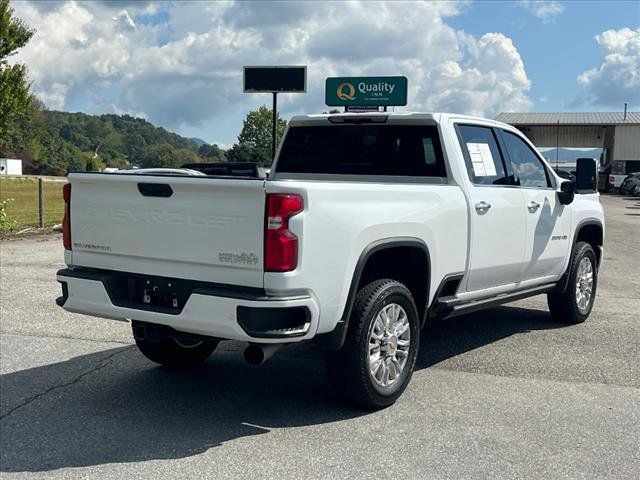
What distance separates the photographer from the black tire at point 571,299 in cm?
731

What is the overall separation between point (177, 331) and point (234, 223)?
2.95 ft

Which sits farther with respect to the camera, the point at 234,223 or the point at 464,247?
the point at 464,247

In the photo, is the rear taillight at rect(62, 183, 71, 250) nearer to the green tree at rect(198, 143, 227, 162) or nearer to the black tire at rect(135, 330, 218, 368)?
the black tire at rect(135, 330, 218, 368)

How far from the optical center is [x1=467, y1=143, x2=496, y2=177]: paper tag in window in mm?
5855

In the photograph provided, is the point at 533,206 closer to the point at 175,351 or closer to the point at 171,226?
the point at 175,351

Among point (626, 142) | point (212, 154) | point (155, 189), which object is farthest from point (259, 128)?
point (626, 142)

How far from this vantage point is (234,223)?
4.11 m

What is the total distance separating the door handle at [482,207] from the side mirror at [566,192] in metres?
1.44

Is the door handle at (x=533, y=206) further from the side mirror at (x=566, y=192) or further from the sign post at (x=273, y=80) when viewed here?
the sign post at (x=273, y=80)

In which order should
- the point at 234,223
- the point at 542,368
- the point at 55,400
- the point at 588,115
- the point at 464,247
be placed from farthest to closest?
1. the point at 588,115
2. the point at 542,368
3. the point at 464,247
4. the point at 55,400
5. the point at 234,223

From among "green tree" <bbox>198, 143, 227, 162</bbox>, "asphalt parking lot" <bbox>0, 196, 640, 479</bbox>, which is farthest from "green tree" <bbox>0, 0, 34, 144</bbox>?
"asphalt parking lot" <bbox>0, 196, 640, 479</bbox>

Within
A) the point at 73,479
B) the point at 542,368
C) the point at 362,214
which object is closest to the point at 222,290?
the point at 362,214

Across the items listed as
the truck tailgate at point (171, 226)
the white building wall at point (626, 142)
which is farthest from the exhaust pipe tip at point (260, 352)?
the white building wall at point (626, 142)

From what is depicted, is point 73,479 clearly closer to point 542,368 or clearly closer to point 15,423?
point 15,423
